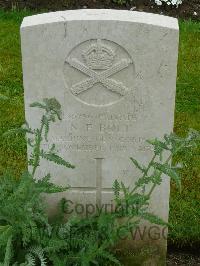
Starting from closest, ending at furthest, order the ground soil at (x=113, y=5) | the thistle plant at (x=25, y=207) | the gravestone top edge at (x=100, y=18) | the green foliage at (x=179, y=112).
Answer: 1. the thistle plant at (x=25, y=207)
2. the gravestone top edge at (x=100, y=18)
3. the green foliage at (x=179, y=112)
4. the ground soil at (x=113, y=5)

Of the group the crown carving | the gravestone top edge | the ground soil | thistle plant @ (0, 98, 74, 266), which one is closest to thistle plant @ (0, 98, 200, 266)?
thistle plant @ (0, 98, 74, 266)

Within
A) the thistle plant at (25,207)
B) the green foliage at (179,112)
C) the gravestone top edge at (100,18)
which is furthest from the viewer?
the green foliage at (179,112)

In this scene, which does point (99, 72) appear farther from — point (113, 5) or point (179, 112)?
point (113, 5)

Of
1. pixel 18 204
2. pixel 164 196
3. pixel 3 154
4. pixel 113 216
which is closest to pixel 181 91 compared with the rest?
pixel 3 154

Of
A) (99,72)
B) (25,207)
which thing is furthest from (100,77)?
(25,207)

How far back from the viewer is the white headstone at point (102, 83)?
3203 millimetres

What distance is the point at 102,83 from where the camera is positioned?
333cm

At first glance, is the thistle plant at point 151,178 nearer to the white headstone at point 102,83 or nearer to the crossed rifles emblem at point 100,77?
the white headstone at point 102,83

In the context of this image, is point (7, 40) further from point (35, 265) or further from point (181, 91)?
point (35, 265)

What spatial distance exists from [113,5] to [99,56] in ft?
14.8

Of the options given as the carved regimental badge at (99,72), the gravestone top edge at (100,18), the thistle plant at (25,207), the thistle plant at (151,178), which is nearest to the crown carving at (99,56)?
the carved regimental badge at (99,72)

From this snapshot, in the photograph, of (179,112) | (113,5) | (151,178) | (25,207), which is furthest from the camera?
(113,5)

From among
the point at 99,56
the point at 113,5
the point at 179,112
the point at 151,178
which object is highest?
the point at 113,5

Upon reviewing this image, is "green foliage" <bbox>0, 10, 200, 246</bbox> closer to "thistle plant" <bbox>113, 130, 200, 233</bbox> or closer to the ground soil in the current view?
the ground soil
